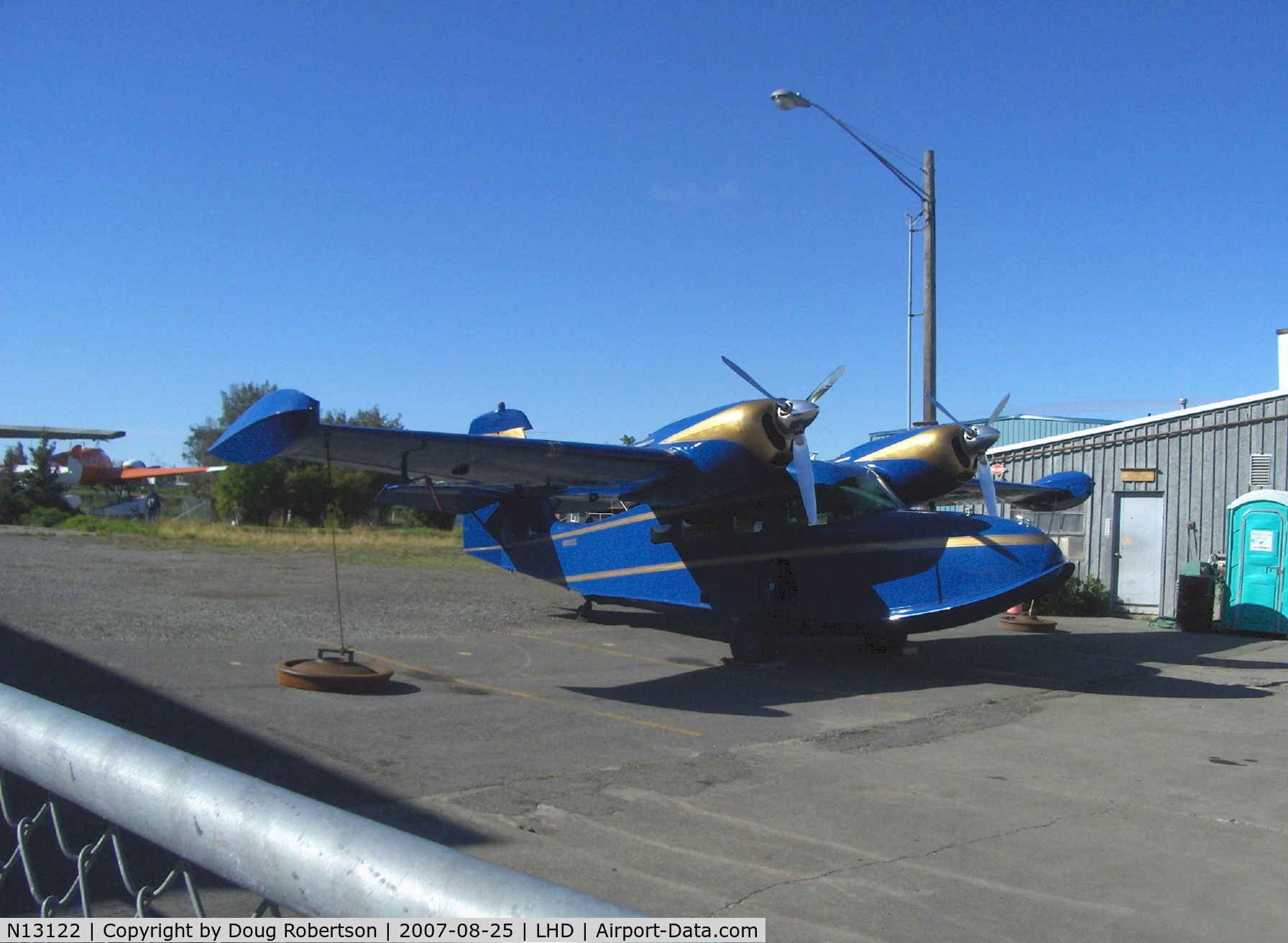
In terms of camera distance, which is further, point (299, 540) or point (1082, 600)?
point (299, 540)

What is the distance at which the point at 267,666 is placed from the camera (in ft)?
34.8

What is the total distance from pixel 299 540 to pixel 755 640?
91.7 feet

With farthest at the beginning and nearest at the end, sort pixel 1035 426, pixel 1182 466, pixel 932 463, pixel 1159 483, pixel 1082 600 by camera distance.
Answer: pixel 1035 426 < pixel 1082 600 < pixel 1159 483 < pixel 1182 466 < pixel 932 463

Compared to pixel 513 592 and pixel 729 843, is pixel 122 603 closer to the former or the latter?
pixel 513 592

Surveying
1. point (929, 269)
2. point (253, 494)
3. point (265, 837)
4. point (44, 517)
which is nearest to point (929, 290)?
point (929, 269)

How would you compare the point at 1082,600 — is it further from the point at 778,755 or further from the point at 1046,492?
the point at 778,755

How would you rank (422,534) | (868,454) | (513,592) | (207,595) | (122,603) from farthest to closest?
(422,534) < (513,592) < (207,595) < (122,603) < (868,454)

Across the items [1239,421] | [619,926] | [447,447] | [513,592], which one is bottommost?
[513,592]

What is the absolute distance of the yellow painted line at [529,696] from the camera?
28.2 ft

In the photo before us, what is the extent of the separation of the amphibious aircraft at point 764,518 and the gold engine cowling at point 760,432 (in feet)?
0.06

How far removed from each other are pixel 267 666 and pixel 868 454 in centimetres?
895

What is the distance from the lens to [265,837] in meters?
1.47

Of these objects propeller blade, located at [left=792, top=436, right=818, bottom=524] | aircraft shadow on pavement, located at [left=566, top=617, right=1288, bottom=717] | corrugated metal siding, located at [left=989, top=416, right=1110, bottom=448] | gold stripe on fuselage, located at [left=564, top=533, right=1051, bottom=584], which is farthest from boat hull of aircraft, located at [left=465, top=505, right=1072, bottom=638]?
corrugated metal siding, located at [left=989, top=416, right=1110, bottom=448]

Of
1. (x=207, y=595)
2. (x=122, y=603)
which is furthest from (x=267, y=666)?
(x=207, y=595)
